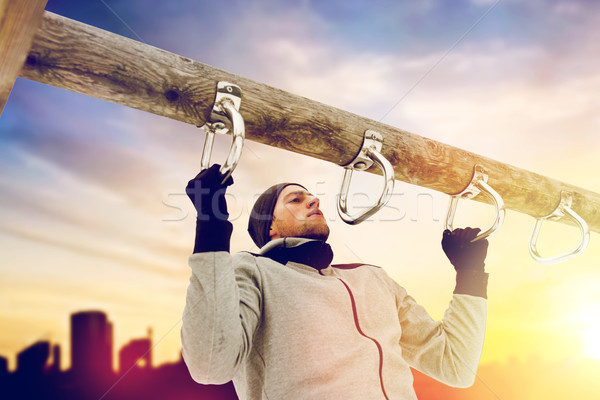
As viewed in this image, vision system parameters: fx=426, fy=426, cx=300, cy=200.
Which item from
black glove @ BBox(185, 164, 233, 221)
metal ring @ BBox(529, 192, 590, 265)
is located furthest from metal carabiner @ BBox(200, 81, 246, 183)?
metal ring @ BBox(529, 192, 590, 265)

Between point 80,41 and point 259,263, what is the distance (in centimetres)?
76

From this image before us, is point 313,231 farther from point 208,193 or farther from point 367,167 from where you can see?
point 208,193

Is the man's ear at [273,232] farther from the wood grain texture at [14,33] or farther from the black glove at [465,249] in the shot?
the wood grain texture at [14,33]

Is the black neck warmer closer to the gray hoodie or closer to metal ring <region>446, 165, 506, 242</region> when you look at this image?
the gray hoodie

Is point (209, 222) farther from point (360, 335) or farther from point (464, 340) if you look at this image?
point (464, 340)

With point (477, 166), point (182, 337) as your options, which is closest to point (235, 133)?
point (182, 337)

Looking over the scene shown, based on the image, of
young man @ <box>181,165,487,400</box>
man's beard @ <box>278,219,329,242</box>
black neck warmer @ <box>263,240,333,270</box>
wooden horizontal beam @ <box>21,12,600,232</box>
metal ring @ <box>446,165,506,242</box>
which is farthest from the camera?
man's beard @ <box>278,219,329,242</box>

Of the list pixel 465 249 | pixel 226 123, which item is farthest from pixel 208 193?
pixel 465 249

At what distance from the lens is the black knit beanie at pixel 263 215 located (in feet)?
5.53

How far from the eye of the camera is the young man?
0.98 metres

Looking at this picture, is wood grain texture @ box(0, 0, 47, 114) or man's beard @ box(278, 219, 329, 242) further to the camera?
man's beard @ box(278, 219, 329, 242)

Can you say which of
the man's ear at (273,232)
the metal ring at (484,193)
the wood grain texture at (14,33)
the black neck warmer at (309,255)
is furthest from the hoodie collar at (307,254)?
the wood grain texture at (14,33)

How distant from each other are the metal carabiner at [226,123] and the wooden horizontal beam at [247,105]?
0.07ft

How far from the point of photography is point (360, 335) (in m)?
1.22
